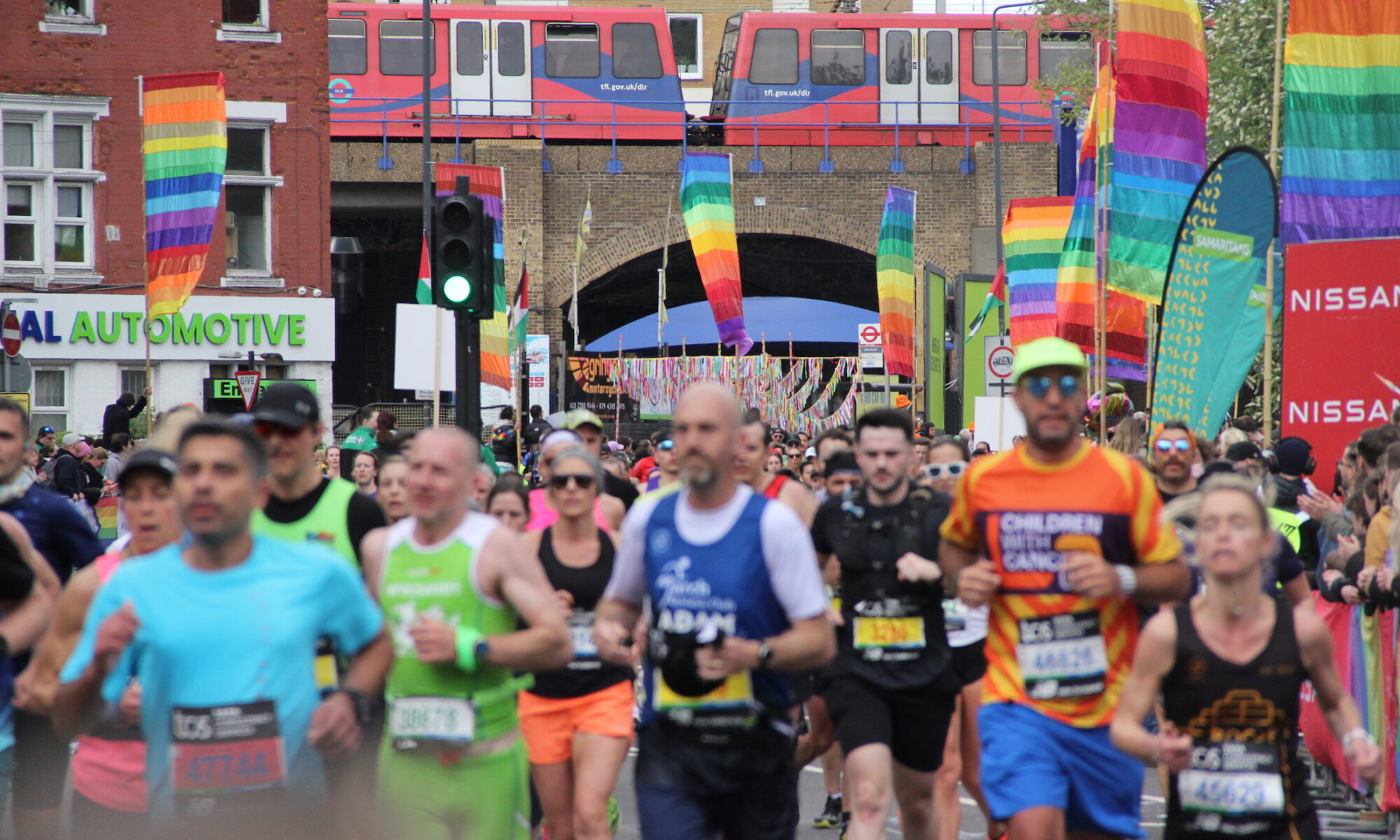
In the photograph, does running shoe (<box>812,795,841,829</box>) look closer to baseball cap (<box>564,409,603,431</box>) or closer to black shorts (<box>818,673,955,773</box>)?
black shorts (<box>818,673,955,773</box>)

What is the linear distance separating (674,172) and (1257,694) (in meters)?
34.4

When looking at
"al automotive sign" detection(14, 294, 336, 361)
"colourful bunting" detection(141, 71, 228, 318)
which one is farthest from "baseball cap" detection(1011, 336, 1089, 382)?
"al automotive sign" detection(14, 294, 336, 361)

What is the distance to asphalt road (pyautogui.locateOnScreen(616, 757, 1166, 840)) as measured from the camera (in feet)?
28.0

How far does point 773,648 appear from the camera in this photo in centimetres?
483

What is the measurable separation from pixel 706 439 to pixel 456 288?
5414 mm

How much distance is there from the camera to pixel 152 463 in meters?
5.07

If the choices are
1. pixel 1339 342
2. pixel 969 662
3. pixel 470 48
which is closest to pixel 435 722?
pixel 969 662

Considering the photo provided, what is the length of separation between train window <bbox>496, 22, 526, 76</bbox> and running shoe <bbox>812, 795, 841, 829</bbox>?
101 ft

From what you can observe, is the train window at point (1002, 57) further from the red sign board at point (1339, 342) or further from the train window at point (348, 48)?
the red sign board at point (1339, 342)

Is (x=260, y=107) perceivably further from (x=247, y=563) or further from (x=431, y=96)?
(x=247, y=563)

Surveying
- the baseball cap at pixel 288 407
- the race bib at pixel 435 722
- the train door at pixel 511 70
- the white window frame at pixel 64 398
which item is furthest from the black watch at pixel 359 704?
the train door at pixel 511 70

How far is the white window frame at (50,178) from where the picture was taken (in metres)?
26.3

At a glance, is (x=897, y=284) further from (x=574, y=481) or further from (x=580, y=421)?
(x=574, y=481)

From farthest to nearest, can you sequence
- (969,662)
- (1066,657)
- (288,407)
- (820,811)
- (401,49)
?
1. (401,49)
2. (820,811)
3. (969,662)
4. (288,407)
5. (1066,657)
